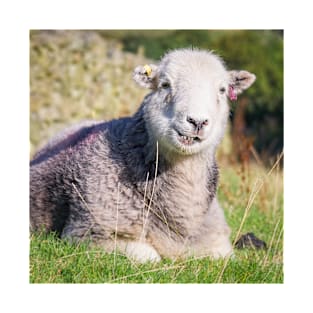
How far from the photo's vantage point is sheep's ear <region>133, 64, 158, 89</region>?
6.05 meters

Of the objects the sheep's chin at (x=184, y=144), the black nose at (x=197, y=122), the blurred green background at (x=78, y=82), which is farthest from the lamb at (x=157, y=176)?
the blurred green background at (x=78, y=82)

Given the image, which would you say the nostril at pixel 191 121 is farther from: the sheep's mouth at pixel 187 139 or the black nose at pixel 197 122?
the sheep's mouth at pixel 187 139

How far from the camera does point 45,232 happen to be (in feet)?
21.2

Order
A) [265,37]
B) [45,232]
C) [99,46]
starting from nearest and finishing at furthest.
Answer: [45,232], [99,46], [265,37]

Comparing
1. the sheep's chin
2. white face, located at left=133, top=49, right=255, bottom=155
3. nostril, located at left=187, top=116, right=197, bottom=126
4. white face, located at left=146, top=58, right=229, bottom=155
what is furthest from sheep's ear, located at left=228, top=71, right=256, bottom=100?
nostril, located at left=187, top=116, right=197, bottom=126

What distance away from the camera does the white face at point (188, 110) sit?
5.44 metres

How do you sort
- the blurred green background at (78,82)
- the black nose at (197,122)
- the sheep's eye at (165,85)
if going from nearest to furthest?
1. the black nose at (197,122)
2. the sheep's eye at (165,85)
3. the blurred green background at (78,82)

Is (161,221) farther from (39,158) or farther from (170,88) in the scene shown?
(39,158)

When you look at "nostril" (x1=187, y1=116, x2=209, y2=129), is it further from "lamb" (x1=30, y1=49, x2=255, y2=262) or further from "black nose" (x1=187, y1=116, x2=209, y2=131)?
"lamb" (x1=30, y1=49, x2=255, y2=262)

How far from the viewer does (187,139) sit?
18.1 feet

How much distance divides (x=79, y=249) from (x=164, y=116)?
1.37 metres

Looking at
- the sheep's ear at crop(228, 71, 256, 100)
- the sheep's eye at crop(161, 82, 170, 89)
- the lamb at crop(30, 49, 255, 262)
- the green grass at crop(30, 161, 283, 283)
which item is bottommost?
the green grass at crop(30, 161, 283, 283)

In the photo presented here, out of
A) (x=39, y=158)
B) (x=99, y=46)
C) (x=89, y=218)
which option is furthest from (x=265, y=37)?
(x=89, y=218)

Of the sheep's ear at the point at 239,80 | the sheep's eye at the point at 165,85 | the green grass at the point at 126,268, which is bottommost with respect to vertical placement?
the green grass at the point at 126,268
